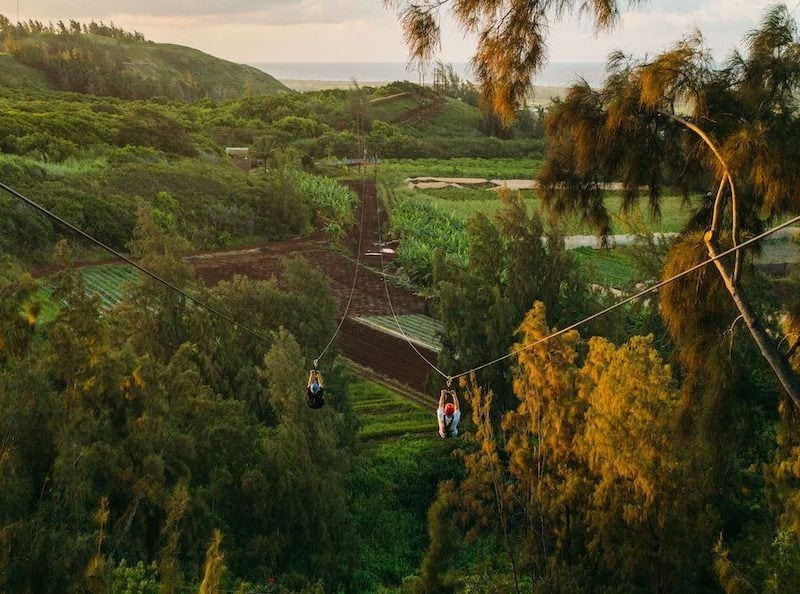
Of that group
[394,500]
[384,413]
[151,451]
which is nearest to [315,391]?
[151,451]

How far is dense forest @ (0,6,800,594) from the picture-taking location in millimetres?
7844

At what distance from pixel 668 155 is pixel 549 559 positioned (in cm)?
590

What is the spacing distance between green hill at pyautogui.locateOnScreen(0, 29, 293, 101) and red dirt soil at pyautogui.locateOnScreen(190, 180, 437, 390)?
Result: 6012cm

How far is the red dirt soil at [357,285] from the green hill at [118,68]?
60118mm

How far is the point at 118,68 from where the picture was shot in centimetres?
10888

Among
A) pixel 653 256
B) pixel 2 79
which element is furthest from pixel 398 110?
pixel 653 256

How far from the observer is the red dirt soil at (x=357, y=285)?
27.2m

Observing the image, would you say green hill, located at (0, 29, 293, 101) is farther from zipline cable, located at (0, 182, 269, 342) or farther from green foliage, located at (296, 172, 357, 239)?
zipline cable, located at (0, 182, 269, 342)

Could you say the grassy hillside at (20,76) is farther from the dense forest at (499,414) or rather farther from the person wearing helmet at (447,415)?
the person wearing helmet at (447,415)

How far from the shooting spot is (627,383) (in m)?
10.9

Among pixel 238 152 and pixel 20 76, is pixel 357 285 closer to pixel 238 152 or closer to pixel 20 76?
pixel 238 152

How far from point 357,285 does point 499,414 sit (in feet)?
56.1

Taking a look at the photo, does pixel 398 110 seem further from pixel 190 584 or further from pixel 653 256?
pixel 190 584

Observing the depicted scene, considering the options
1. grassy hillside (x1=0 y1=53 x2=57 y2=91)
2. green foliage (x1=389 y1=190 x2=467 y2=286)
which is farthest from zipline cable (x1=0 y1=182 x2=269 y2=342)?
grassy hillside (x1=0 y1=53 x2=57 y2=91)
